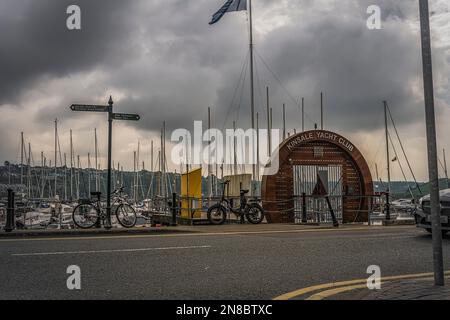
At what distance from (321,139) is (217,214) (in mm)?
7130

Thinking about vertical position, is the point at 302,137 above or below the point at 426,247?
above

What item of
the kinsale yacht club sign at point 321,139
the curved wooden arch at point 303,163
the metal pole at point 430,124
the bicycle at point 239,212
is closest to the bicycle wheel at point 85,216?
the bicycle at point 239,212

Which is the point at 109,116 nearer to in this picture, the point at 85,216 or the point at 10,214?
the point at 85,216

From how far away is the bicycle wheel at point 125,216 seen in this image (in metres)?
16.7

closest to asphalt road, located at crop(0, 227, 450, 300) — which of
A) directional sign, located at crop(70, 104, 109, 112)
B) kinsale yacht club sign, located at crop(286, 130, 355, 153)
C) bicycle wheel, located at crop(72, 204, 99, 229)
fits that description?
bicycle wheel, located at crop(72, 204, 99, 229)

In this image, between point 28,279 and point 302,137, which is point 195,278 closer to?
point 28,279

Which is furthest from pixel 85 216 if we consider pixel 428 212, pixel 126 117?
pixel 428 212

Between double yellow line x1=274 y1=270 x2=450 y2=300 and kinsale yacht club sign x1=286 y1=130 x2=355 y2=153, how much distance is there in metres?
15.9

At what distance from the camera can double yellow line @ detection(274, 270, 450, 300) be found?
225 inches

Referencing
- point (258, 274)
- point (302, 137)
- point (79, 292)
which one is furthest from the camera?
point (302, 137)

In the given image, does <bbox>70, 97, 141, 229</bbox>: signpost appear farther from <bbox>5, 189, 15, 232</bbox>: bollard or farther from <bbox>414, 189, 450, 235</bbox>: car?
<bbox>414, 189, 450, 235</bbox>: car

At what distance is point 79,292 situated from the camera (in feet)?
19.6
